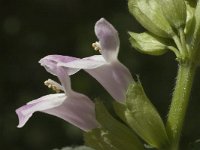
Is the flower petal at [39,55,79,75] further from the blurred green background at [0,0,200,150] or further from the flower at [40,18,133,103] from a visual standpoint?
the blurred green background at [0,0,200,150]

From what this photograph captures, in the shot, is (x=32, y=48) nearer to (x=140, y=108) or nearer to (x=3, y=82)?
(x=3, y=82)

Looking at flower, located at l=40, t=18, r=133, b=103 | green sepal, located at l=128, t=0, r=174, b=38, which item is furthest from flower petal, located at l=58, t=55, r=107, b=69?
green sepal, located at l=128, t=0, r=174, b=38

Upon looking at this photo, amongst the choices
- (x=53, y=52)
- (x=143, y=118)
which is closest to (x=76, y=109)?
(x=143, y=118)

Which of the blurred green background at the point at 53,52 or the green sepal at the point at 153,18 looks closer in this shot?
the green sepal at the point at 153,18

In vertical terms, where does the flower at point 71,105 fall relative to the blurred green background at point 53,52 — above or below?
above

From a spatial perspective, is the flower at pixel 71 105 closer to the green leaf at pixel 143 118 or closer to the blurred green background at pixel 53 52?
the green leaf at pixel 143 118

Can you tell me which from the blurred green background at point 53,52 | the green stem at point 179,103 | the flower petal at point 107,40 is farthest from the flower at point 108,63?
the blurred green background at point 53,52

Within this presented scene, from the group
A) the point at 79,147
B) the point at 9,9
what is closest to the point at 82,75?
the point at 9,9
